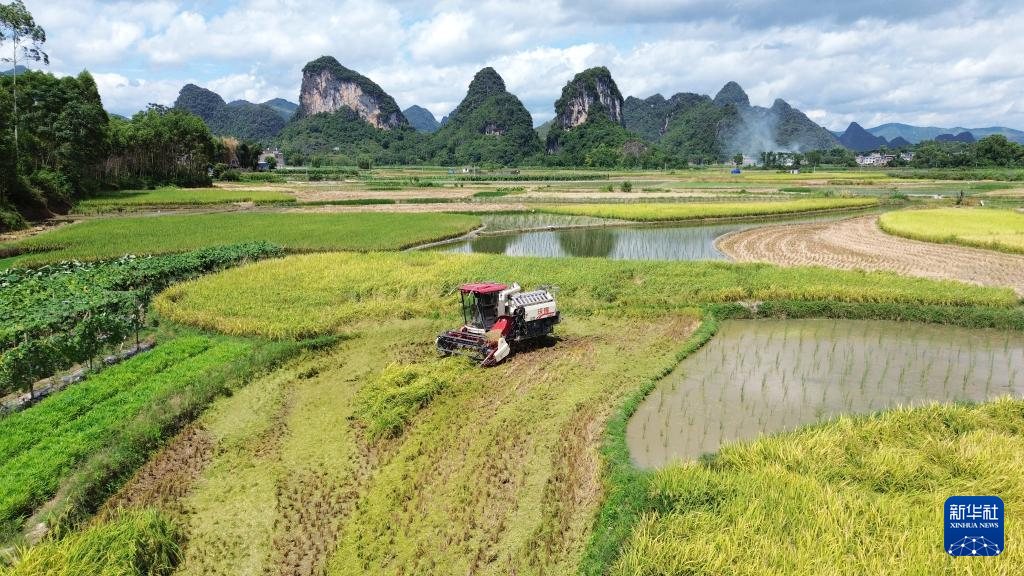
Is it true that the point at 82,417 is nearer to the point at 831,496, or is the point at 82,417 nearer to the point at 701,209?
the point at 831,496

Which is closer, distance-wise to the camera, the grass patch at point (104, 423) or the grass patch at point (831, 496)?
the grass patch at point (831, 496)

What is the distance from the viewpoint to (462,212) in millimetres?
39281

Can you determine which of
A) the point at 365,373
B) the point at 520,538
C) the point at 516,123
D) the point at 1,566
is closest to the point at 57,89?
the point at 365,373

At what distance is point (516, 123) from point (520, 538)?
145124 millimetres

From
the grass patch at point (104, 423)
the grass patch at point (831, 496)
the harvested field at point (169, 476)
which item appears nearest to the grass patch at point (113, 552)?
the harvested field at point (169, 476)

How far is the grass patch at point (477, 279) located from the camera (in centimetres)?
1431

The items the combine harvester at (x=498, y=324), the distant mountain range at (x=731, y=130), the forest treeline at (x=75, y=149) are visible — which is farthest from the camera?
the distant mountain range at (x=731, y=130)

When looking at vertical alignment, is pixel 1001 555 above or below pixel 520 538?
above

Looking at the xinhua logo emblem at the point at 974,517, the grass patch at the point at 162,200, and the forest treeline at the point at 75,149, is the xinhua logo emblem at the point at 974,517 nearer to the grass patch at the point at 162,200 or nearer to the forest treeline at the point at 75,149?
the forest treeline at the point at 75,149

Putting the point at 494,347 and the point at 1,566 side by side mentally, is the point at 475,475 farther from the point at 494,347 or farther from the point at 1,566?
the point at 1,566

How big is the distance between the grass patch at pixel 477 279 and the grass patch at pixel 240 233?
21.4 ft

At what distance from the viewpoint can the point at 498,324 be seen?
37.1ft

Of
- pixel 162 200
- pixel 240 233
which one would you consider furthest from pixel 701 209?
pixel 162 200

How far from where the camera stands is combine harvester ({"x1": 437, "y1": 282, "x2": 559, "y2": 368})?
434 inches
